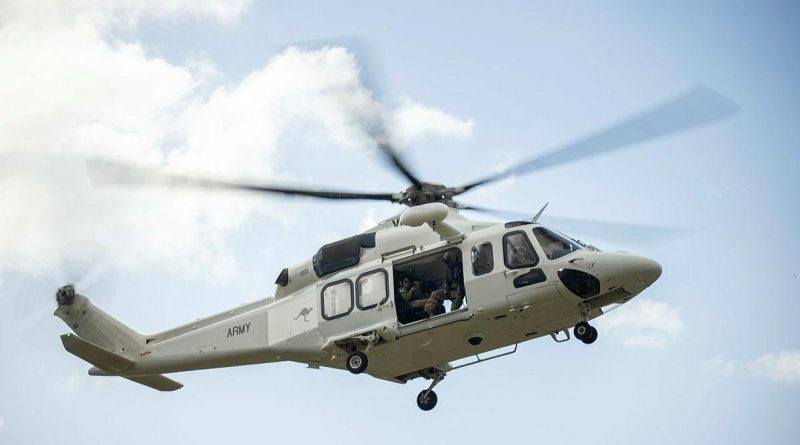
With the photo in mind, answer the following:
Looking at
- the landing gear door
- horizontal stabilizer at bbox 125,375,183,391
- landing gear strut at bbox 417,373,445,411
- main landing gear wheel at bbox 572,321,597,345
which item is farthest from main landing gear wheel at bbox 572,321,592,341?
horizontal stabilizer at bbox 125,375,183,391

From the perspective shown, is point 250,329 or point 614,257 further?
point 250,329

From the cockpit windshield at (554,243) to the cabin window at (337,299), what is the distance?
11.4ft

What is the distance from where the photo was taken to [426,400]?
17.9m

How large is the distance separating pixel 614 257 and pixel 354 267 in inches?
185

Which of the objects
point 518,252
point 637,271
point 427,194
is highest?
point 427,194

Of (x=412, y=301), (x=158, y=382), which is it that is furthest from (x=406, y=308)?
(x=158, y=382)

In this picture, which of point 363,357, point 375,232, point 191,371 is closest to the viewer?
point 363,357

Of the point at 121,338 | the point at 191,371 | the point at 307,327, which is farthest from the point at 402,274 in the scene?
the point at 121,338

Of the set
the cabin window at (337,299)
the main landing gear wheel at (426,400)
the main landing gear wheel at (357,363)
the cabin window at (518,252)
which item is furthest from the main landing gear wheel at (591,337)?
the cabin window at (337,299)

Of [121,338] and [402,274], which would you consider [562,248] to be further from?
[121,338]

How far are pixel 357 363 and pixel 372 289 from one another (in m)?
1.31

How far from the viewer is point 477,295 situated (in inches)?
642

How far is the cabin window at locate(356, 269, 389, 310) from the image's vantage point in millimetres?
17125

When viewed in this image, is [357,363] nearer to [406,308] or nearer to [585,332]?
[406,308]
